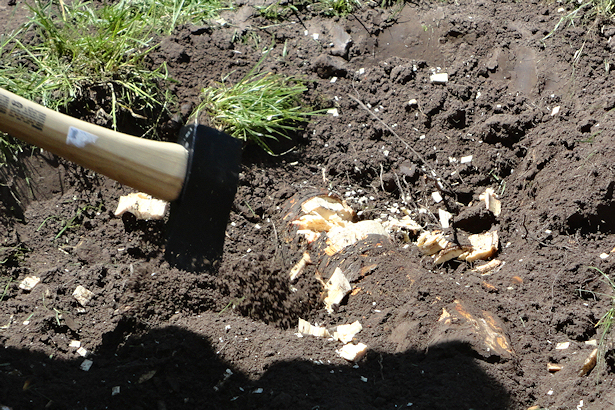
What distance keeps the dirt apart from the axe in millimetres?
327

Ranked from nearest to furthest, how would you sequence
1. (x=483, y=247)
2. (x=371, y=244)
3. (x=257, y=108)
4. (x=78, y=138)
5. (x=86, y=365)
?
(x=78, y=138), (x=86, y=365), (x=371, y=244), (x=483, y=247), (x=257, y=108)

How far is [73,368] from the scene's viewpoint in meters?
2.09

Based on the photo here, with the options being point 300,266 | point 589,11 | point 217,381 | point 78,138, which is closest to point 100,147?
point 78,138

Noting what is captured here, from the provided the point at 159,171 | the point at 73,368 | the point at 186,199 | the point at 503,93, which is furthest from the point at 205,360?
the point at 503,93

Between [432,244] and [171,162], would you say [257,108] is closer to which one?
[171,162]

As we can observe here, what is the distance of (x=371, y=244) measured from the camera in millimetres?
2752

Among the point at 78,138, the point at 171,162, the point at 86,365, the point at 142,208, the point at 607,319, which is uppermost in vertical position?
the point at 78,138

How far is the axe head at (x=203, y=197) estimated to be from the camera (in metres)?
2.18

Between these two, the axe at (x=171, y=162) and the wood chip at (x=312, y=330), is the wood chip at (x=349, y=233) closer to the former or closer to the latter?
the wood chip at (x=312, y=330)

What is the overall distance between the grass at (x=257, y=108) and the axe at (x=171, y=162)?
2.82 feet

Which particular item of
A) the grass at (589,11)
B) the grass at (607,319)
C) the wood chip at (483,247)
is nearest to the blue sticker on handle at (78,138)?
the wood chip at (483,247)

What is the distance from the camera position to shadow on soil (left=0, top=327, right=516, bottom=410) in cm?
190

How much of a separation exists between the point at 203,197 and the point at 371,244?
1045 mm

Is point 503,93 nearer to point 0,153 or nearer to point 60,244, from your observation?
point 60,244
